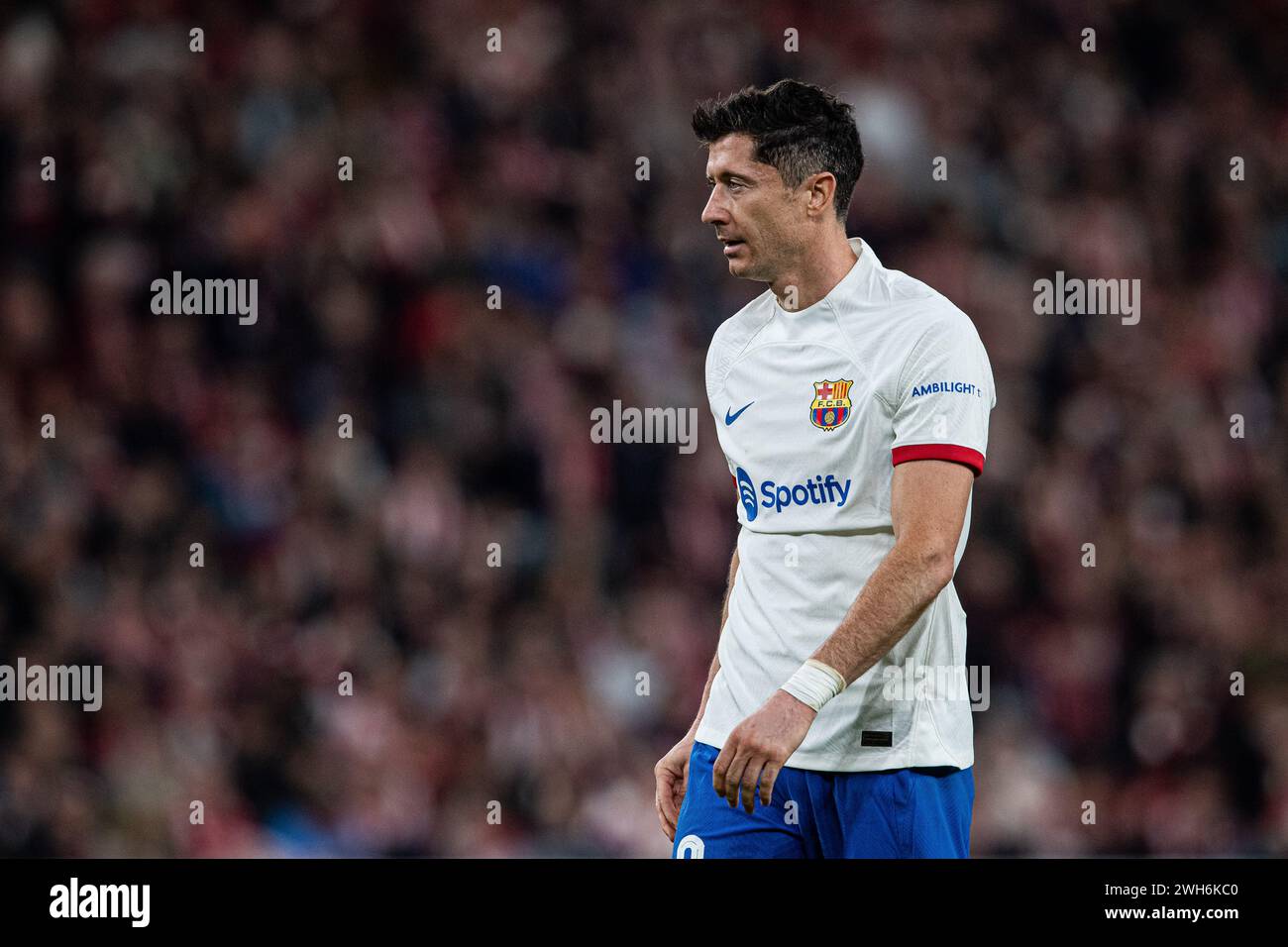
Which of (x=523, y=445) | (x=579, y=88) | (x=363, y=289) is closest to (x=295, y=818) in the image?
(x=523, y=445)

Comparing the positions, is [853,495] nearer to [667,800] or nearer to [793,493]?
[793,493]

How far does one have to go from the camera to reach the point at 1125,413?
7562 mm

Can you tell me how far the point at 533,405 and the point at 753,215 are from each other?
431cm

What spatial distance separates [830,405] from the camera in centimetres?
310

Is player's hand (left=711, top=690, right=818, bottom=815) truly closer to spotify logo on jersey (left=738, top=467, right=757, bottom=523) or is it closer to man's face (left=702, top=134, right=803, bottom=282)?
spotify logo on jersey (left=738, top=467, right=757, bottom=523)

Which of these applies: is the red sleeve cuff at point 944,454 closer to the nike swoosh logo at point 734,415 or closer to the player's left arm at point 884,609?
the player's left arm at point 884,609

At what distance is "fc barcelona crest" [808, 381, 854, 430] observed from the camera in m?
3.07

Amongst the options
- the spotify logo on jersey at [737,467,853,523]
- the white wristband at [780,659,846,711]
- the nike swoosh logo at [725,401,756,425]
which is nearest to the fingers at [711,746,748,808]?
the white wristband at [780,659,846,711]

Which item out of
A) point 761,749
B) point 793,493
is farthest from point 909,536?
point 761,749

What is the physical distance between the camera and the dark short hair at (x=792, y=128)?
324cm

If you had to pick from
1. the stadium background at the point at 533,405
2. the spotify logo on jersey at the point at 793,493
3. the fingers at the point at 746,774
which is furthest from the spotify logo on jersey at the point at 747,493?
the stadium background at the point at 533,405

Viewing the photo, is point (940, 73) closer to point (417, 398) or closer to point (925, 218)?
point (925, 218)

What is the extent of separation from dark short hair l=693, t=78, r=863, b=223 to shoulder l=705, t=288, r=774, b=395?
0.82 feet

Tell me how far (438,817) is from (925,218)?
149 inches
